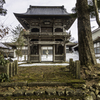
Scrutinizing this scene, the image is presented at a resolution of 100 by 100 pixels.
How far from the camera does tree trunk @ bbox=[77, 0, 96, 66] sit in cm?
443

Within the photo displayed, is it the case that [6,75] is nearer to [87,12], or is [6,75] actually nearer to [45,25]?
[87,12]

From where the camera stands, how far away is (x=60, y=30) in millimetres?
12227

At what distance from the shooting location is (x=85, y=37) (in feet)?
14.9

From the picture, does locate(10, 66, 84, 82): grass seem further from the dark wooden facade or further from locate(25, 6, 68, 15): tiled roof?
locate(25, 6, 68, 15): tiled roof

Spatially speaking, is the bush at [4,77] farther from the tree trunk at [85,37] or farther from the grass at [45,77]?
the tree trunk at [85,37]

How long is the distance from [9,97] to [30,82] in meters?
0.90

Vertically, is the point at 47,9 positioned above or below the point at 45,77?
above

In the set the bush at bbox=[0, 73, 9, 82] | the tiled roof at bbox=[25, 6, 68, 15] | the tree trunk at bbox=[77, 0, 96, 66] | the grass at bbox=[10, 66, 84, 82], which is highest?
the tiled roof at bbox=[25, 6, 68, 15]

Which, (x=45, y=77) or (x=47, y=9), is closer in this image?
(x=45, y=77)

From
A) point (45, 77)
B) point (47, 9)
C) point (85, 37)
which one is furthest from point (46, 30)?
point (45, 77)

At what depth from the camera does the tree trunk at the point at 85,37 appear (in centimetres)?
443

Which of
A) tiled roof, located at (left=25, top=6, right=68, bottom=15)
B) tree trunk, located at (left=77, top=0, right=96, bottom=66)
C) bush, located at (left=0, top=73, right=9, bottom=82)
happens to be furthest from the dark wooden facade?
bush, located at (left=0, top=73, right=9, bottom=82)

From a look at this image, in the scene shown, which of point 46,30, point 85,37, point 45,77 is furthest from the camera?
point 46,30

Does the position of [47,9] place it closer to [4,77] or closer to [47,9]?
[47,9]
